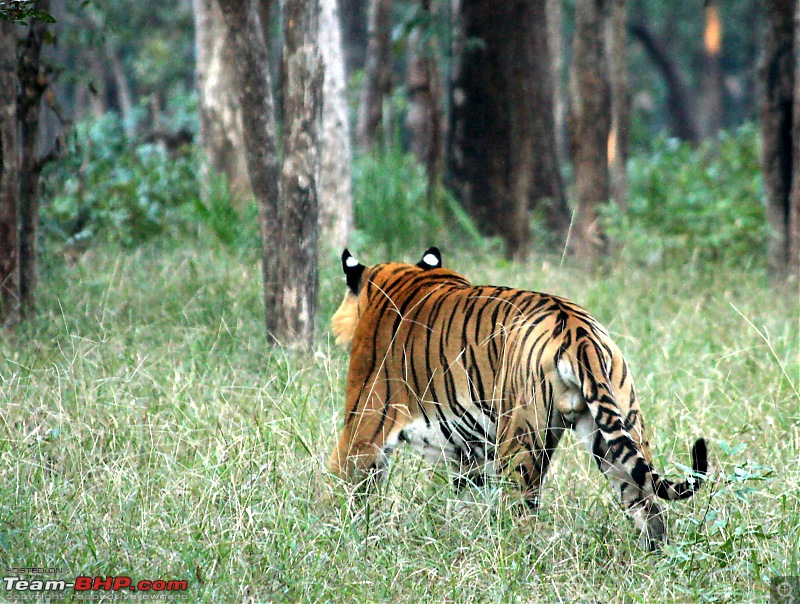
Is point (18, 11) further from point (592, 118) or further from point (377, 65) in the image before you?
point (377, 65)

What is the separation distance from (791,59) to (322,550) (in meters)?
6.33

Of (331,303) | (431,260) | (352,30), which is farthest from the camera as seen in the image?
(352,30)

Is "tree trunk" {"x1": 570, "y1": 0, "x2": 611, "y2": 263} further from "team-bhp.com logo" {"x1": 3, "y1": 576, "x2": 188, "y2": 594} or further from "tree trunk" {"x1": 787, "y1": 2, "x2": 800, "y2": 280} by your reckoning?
"team-bhp.com logo" {"x1": 3, "y1": 576, "x2": 188, "y2": 594}

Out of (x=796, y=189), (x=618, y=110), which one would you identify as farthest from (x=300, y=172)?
(x=618, y=110)

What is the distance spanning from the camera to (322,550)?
3.22 m

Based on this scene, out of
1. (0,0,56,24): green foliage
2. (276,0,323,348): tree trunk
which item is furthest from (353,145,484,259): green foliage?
(0,0,56,24): green foliage

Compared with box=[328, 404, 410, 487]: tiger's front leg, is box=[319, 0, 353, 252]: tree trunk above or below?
above

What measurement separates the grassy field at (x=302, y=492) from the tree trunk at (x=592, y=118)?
379 cm

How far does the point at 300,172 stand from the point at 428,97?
5.70m

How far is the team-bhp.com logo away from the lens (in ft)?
9.57

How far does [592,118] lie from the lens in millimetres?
9219

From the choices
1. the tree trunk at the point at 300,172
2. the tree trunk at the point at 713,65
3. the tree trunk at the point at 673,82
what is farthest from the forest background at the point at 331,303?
the tree trunk at the point at 673,82

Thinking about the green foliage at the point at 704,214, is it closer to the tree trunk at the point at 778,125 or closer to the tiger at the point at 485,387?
the tree trunk at the point at 778,125

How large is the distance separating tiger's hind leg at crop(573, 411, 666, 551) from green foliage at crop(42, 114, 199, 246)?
4988 mm
